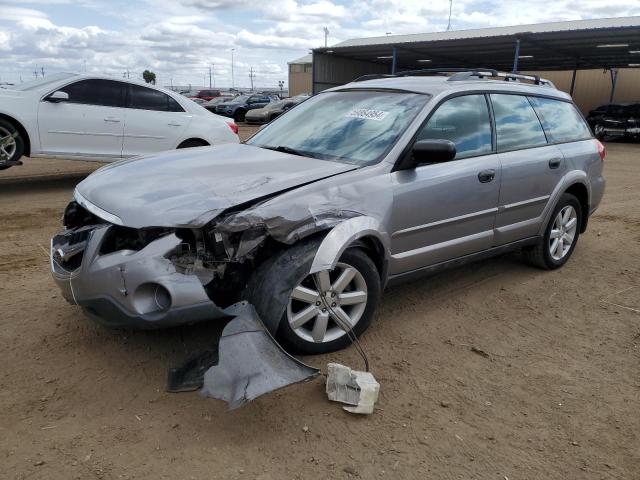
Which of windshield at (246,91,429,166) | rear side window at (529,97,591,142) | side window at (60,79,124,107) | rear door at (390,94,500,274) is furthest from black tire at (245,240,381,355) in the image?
side window at (60,79,124,107)

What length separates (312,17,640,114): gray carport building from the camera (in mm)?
20286

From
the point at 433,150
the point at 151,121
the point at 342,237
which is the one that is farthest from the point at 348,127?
the point at 151,121

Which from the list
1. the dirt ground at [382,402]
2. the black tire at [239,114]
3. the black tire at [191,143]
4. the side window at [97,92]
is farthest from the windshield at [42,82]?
the black tire at [239,114]

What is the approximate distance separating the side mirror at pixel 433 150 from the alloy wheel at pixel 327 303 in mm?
872

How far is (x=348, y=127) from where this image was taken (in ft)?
12.7

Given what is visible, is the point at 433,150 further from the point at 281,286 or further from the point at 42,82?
the point at 42,82

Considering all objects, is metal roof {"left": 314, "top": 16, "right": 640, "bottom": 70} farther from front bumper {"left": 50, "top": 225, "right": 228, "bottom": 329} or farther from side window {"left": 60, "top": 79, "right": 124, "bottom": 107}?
front bumper {"left": 50, "top": 225, "right": 228, "bottom": 329}

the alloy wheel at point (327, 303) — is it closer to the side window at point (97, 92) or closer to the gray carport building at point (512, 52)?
the side window at point (97, 92)

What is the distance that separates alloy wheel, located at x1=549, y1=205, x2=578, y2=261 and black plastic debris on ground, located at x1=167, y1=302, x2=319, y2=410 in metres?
3.24

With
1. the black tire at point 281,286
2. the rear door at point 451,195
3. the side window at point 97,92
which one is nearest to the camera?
the black tire at point 281,286

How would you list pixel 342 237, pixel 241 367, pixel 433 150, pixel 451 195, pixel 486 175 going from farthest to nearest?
pixel 486 175 → pixel 451 195 → pixel 433 150 → pixel 342 237 → pixel 241 367

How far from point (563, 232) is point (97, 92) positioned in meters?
6.57

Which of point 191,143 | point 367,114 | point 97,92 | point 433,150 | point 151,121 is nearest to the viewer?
point 433,150

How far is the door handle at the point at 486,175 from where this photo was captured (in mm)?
3990
